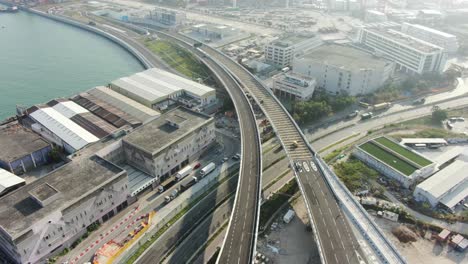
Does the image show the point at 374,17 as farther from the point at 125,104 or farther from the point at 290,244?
the point at 290,244

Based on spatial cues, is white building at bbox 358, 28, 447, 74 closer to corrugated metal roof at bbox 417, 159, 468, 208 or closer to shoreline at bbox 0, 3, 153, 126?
corrugated metal roof at bbox 417, 159, 468, 208

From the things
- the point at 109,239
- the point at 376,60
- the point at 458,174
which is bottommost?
the point at 109,239

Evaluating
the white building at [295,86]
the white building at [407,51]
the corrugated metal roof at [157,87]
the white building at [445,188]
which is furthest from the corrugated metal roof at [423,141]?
the corrugated metal roof at [157,87]

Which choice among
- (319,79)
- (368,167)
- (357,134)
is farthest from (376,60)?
(368,167)

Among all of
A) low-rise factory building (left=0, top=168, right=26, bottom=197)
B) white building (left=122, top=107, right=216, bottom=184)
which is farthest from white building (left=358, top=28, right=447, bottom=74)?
low-rise factory building (left=0, top=168, right=26, bottom=197)

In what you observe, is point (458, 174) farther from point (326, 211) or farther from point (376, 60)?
point (376, 60)
